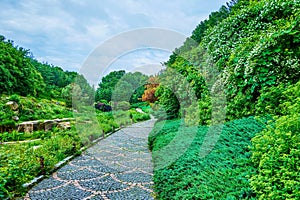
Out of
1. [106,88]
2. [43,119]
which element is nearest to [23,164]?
[43,119]

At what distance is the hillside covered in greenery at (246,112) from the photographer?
172cm

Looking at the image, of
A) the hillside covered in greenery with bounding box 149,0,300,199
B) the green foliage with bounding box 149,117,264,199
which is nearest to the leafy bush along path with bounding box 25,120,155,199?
the hillside covered in greenery with bounding box 149,0,300,199

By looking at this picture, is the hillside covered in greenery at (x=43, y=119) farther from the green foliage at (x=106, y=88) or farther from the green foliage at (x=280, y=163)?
the green foliage at (x=280, y=163)

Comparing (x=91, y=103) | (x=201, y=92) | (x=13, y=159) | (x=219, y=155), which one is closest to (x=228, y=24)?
(x=201, y=92)

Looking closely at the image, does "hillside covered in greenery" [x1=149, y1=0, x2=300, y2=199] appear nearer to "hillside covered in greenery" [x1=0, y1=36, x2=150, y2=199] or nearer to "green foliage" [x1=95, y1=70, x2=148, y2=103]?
"hillside covered in greenery" [x1=0, y1=36, x2=150, y2=199]

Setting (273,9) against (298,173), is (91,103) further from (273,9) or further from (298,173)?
(298,173)

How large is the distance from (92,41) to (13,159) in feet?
14.3

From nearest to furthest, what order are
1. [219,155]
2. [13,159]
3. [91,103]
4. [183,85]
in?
[219,155] < [13,159] < [183,85] < [91,103]

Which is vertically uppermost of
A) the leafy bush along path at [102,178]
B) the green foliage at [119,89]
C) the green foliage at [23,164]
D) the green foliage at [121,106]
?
the green foliage at [119,89]

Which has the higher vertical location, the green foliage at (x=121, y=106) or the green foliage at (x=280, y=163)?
the green foliage at (x=121, y=106)

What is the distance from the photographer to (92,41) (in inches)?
277

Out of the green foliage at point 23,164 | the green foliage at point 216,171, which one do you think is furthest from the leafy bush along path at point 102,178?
the green foliage at point 216,171

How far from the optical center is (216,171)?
2.10 metres

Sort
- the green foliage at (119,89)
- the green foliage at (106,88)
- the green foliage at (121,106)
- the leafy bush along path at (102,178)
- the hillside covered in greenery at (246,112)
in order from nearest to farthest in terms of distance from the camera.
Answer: the hillside covered in greenery at (246,112)
the leafy bush along path at (102,178)
the green foliage at (119,89)
the green foliage at (121,106)
the green foliage at (106,88)
